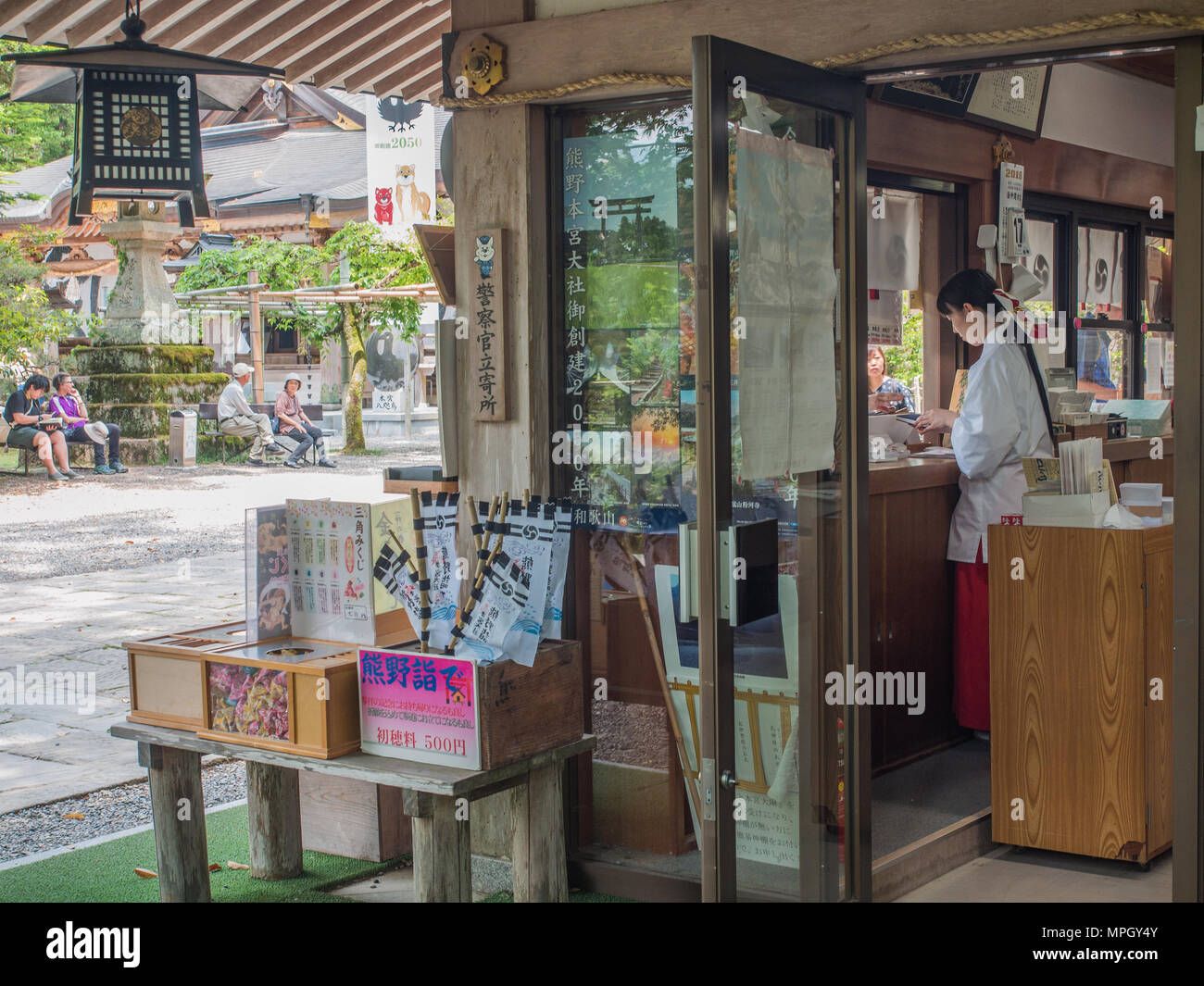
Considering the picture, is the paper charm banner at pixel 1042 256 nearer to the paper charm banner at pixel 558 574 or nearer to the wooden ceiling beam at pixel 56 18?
the paper charm banner at pixel 558 574

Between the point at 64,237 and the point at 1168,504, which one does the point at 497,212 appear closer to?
the point at 1168,504

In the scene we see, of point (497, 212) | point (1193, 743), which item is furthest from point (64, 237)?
point (1193, 743)

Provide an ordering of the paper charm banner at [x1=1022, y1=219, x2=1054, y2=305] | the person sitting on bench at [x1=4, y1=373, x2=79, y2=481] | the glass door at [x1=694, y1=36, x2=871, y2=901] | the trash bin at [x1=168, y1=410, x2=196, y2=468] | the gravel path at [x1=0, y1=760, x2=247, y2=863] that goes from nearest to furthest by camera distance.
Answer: the glass door at [x1=694, y1=36, x2=871, y2=901] → the gravel path at [x1=0, y1=760, x2=247, y2=863] → the paper charm banner at [x1=1022, y1=219, x2=1054, y2=305] → the person sitting on bench at [x1=4, y1=373, x2=79, y2=481] → the trash bin at [x1=168, y1=410, x2=196, y2=468]

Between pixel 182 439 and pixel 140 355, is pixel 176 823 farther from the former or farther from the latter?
pixel 140 355

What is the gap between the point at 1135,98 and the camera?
6.83 meters

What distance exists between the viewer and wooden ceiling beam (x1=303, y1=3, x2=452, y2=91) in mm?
5277

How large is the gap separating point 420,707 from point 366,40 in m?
3.10

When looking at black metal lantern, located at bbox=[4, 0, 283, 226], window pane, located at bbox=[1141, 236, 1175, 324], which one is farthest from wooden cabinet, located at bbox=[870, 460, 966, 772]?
window pane, located at bbox=[1141, 236, 1175, 324]

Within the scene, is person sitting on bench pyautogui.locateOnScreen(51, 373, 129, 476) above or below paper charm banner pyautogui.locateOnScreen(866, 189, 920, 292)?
below

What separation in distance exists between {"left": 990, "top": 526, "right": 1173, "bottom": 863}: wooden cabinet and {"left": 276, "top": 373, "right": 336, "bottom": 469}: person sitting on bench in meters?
14.1

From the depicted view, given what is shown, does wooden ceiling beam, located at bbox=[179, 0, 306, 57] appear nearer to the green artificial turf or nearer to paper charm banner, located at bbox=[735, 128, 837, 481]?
paper charm banner, located at bbox=[735, 128, 837, 481]

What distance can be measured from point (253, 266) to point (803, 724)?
1939 cm

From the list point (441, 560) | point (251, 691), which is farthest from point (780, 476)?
point (251, 691)

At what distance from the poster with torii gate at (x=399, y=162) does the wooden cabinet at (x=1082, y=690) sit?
13.6m
